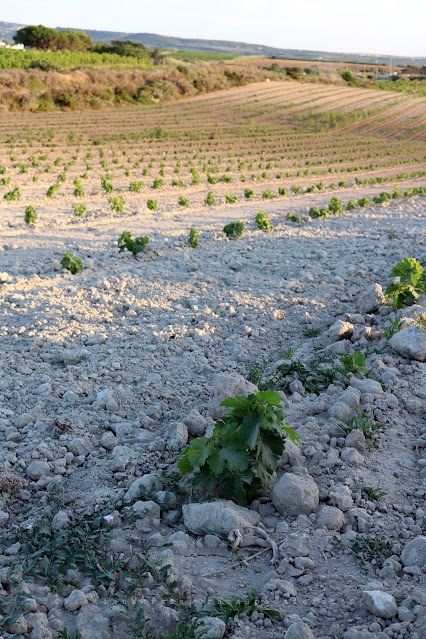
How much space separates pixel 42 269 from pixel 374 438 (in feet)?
16.8

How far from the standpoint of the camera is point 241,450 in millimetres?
3371

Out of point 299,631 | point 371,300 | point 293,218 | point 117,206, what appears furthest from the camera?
point 117,206

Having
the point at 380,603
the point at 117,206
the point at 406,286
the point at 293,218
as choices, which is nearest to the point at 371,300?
the point at 406,286

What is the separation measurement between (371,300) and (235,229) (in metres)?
3.70

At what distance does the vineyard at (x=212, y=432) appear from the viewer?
9.36ft

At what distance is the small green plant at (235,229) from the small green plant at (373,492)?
6.43m

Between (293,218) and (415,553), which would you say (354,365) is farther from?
(293,218)

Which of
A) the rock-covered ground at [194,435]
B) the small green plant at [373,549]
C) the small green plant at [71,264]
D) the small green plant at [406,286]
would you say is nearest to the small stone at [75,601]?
the rock-covered ground at [194,435]

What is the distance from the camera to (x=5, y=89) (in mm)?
31672

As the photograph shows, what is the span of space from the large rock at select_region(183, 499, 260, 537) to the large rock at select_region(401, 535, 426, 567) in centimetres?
81

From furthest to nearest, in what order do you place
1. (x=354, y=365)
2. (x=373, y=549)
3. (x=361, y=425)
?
1. (x=354, y=365)
2. (x=361, y=425)
3. (x=373, y=549)

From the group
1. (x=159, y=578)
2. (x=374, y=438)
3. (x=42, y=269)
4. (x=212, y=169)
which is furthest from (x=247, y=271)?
(x=212, y=169)

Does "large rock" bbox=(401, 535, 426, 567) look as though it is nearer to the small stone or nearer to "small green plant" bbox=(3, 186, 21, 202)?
the small stone

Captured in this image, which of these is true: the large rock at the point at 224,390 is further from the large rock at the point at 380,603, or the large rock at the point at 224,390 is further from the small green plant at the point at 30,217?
the small green plant at the point at 30,217
